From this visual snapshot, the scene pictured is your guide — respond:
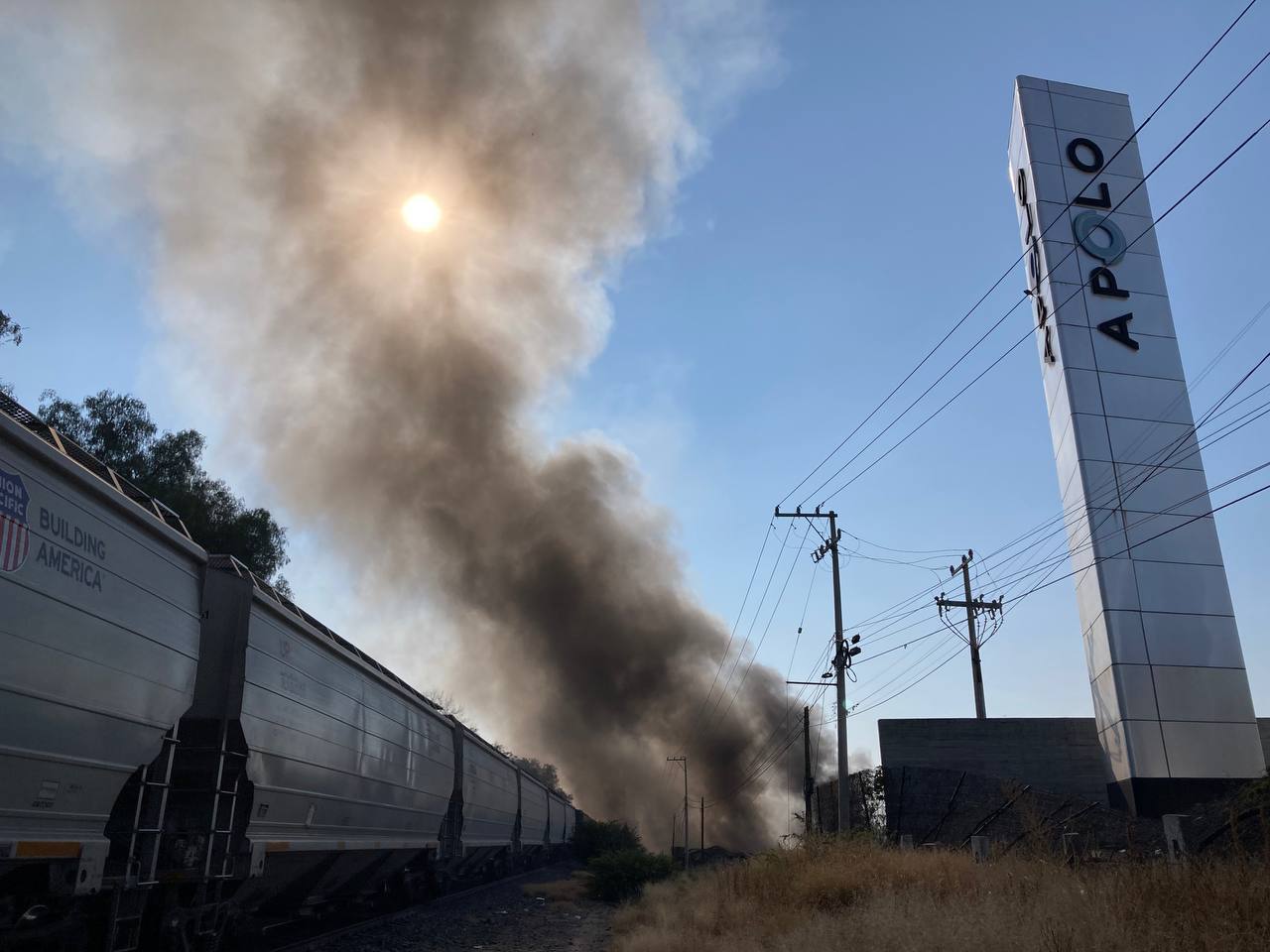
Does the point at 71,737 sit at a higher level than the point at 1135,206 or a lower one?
lower

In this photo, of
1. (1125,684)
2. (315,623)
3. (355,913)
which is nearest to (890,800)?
(1125,684)

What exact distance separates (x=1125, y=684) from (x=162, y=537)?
79.3 feet

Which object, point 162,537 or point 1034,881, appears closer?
point 162,537

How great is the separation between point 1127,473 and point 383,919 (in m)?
22.6

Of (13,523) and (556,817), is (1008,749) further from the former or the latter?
(13,523)

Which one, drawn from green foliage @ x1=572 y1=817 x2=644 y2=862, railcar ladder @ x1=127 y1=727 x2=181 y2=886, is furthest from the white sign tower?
green foliage @ x1=572 y1=817 x2=644 y2=862

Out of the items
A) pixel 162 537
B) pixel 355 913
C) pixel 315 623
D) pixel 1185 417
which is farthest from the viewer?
pixel 1185 417

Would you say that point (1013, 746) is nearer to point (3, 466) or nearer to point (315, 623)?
point (315, 623)

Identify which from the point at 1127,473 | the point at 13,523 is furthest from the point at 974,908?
the point at 1127,473

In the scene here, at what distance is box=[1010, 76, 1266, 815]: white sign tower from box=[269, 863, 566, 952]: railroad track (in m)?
17.5

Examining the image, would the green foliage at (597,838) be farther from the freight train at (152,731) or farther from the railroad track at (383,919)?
the freight train at (152,731)

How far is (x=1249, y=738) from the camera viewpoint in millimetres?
23844

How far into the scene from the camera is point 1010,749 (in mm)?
32531

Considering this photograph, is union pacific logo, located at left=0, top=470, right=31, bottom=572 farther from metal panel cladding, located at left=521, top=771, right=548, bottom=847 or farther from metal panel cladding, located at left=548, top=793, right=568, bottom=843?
metal panel cladding, located at left=548, top=793, right=568, bottom=843
